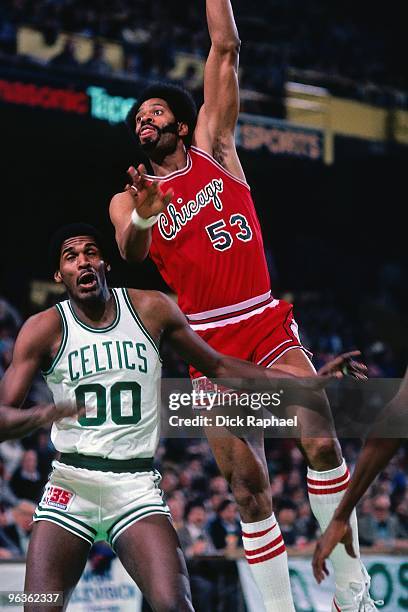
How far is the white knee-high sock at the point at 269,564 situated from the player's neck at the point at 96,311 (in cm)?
145

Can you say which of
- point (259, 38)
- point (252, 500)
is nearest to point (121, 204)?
point (252, 500)

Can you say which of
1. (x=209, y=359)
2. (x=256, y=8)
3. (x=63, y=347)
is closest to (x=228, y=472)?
(x=209, y=359)

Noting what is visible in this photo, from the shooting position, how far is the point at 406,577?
9.23 m

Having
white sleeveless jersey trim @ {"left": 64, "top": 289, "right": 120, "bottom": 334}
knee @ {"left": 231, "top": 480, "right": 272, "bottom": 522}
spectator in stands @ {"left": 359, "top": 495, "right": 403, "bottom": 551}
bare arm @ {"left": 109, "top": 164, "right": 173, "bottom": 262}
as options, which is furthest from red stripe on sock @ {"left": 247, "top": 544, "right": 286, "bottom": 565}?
spectator in stands @ {"left": 359, "top": 495, "right": 403, "bottom": 551}

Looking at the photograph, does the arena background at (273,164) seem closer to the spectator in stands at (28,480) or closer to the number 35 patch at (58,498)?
the spectator in stands at (28,480)

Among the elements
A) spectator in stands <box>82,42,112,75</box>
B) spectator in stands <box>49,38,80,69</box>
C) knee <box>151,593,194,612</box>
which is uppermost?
knee <box>151,593,194,612</box>

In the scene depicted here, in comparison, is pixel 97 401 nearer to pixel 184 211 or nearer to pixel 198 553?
pixel 184 211

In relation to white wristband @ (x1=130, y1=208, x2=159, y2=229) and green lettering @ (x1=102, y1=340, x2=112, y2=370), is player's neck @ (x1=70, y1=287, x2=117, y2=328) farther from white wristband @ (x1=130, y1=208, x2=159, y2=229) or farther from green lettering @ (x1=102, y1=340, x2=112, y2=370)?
white wristband @ (x1=130, y1=208, x2=159, y2=229)

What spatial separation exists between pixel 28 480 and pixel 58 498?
6145mm

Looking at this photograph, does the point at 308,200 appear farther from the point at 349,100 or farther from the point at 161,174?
the point at 161,174

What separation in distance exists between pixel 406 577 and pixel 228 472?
3.96 m

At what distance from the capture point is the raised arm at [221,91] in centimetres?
633

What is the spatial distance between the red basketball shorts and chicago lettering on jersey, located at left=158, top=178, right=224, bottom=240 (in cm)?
65

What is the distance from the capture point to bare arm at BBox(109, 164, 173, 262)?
550cm
